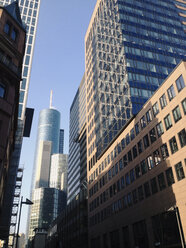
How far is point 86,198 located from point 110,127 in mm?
27564

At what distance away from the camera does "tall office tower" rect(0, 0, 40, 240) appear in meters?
77.1

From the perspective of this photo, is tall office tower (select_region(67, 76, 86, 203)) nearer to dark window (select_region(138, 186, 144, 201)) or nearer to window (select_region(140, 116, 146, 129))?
window (select_region(140, 116, 146, 129))

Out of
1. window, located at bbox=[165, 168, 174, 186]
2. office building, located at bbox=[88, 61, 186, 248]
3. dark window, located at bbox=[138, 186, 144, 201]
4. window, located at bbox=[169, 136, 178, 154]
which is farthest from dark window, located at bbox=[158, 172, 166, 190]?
dark window, located at bbox=[138, 186, 144, 201]

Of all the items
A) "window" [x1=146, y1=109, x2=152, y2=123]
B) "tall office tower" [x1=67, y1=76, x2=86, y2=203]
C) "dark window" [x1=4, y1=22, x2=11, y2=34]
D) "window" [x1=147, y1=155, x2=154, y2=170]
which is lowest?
"window" [x1=147, y1=155, x2=154, y2=170]

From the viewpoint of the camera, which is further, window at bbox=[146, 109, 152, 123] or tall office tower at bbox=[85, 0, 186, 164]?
tall office tower at bbox=[85, 0, 186, 164]

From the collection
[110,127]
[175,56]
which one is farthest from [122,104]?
[175,56]

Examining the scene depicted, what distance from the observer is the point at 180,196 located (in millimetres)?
34156

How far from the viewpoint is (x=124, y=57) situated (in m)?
71.1

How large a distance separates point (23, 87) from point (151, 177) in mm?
80439

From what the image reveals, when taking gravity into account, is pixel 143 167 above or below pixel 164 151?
below

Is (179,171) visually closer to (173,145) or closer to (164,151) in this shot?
(173,145)

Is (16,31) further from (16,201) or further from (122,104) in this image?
(16,201)

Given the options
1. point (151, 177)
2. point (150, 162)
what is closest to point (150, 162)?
point (150, 162)

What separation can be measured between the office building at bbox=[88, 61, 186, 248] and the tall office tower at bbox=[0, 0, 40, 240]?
33.0 meters
